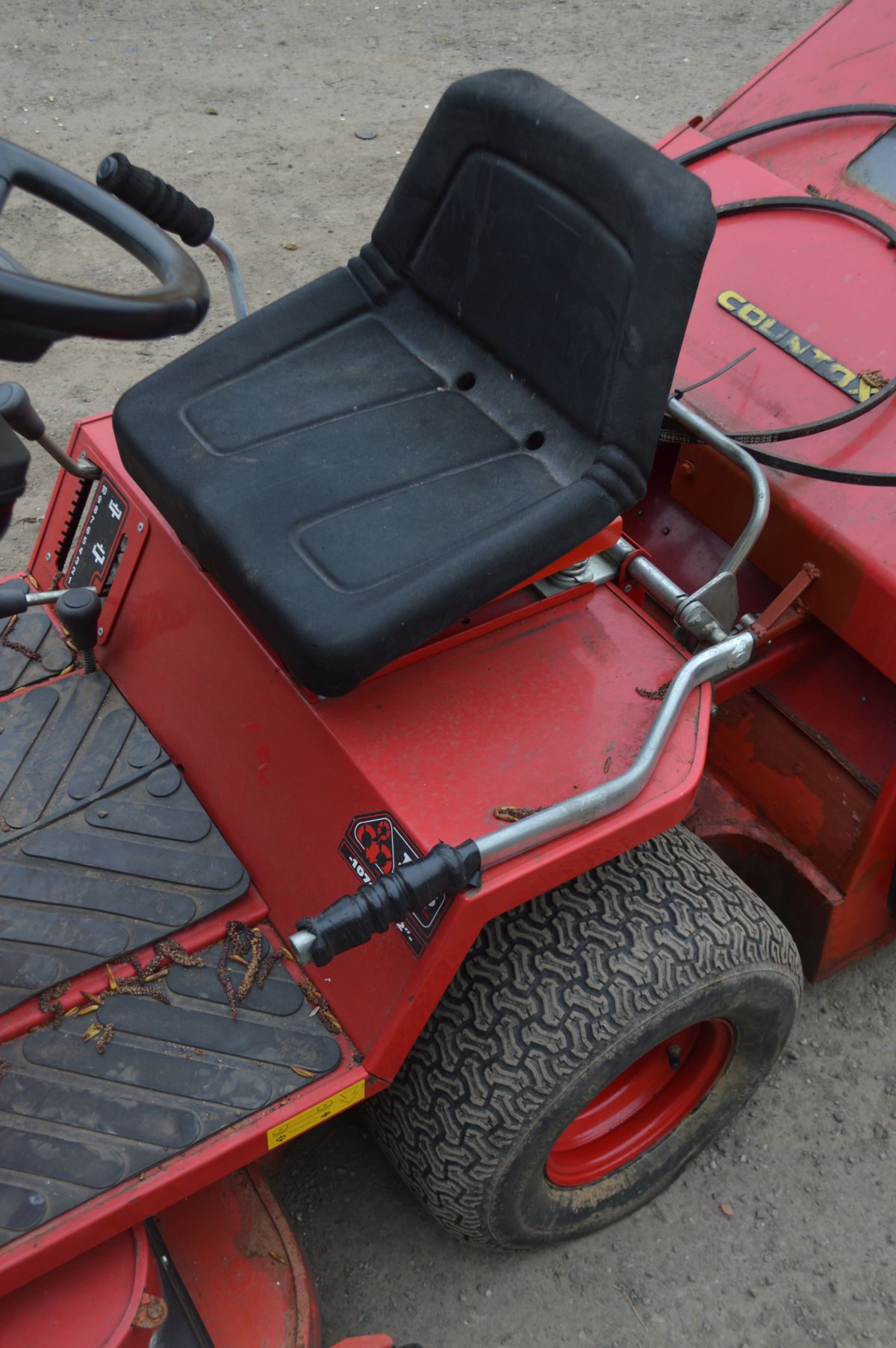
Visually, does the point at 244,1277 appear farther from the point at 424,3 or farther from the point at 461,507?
the point at 424,3

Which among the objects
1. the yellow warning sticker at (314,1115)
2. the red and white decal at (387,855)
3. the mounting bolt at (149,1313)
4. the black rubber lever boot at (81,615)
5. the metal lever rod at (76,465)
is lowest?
the mounting bolt at (149,1313)

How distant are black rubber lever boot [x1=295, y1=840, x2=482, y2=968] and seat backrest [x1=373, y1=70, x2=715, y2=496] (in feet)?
1.93

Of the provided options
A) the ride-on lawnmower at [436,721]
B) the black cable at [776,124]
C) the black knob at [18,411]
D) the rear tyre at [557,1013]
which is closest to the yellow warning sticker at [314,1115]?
the ride-on lawnmower at [436,721]

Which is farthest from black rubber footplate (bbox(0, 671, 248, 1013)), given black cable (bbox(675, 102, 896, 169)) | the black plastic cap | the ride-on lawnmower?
black cable (bbox(675, 102, 896, 169))

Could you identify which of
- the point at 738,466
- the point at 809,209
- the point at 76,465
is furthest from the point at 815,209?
the point at 76,465

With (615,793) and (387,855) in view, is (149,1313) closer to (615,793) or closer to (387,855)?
(387,855)

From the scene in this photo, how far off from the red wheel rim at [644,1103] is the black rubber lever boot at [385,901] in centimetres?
→ 80

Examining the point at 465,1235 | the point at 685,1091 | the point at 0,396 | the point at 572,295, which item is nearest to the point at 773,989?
the point at 685,1091

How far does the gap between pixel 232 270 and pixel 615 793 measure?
3.89 feet

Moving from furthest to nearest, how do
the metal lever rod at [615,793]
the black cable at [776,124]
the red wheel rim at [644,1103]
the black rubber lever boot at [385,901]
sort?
1. the black cable at [776,124]
2. the red wheel rim at [644,1103]
3. the metal lever rod at [615,793]
4. the black rubber lever boot at [385,901]

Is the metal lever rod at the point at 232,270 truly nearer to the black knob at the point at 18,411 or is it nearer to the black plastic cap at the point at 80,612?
the black knob at the point at 18,411

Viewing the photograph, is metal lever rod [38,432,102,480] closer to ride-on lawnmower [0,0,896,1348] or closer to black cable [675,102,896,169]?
ride-on lawnmower [0,0,896,1348]

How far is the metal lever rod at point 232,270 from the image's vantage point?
203 centimetres

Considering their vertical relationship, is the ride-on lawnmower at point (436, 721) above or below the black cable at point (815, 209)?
below
